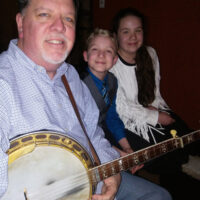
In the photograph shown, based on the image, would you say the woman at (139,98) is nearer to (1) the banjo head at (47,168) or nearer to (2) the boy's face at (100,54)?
(2) the boy's face at (100,54)

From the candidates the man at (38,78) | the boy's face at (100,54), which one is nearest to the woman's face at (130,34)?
the boy's face at (100,54)

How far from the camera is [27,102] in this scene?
28.2 inches

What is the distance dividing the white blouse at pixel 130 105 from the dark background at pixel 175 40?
1.63 ft

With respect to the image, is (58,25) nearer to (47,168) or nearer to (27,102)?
(27,102)

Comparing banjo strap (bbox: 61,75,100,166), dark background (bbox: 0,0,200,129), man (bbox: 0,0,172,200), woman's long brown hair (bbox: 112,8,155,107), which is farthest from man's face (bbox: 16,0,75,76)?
dark background (bbox: 0,0,200,129)

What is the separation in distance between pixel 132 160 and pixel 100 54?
739mm

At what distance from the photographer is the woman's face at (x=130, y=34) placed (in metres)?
1.51

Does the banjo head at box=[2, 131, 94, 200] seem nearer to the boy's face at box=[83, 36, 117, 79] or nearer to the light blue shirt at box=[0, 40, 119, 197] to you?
the light blue shirt at box=[0, 40, 119, 197]

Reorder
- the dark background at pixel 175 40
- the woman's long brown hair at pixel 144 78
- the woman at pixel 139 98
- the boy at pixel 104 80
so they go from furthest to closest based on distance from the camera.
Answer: the dark background at pixel 175 40
the woman's long brown hair at pixel 144 78
the woman at pixel 139 98
the boy at pixel 104 80

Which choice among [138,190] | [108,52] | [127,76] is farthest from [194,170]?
[108,52]

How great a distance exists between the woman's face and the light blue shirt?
770 mm

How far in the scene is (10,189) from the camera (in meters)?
0.64

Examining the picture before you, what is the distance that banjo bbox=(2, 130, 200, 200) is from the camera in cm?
63

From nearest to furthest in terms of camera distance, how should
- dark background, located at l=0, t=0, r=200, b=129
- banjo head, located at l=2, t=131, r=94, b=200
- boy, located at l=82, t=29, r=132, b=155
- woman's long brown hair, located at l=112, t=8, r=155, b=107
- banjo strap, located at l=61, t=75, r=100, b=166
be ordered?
1. banjo head, located at l=2, t=131, r=94, b=200
2. banjo strap, located at l=61, t=75, r=100, b=166
3. boy, located at l=82, t=29, r=132, b=155
4. woman's long brown hair, located at l=112, t=8, r=155, b=107
5. dark background, located at l=0, t=0, r=200, b=129
